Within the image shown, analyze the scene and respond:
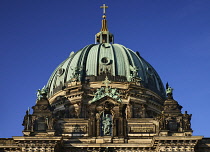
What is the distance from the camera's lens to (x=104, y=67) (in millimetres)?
74250

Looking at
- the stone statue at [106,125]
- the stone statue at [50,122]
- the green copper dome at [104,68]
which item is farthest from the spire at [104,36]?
the stone statue at [50,122]

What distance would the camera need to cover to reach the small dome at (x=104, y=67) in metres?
73.3

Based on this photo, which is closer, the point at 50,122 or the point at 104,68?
the point at 50,122

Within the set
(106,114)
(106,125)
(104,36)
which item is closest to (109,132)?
(106,125)

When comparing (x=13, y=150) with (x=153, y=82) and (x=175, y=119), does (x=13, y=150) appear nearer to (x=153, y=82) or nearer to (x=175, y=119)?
(x=175, y=119)

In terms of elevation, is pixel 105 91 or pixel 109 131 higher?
pixel 105 91

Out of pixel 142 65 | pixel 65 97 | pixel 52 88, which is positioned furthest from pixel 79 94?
pixel 142 65

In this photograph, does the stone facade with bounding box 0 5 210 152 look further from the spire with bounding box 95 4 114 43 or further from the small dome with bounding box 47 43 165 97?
the spire with bounding box 95 4 114 43

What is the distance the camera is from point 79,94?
69812mm

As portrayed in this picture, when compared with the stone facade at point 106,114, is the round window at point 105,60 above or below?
above

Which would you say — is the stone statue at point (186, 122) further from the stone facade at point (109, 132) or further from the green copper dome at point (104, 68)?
the green copper dome at point (104, 68)

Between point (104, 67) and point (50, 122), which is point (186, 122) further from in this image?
point (104, 67)

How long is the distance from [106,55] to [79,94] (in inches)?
375

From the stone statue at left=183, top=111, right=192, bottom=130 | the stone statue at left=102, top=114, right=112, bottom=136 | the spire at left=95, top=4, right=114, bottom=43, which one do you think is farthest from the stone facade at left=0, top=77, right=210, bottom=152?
the spire at left=95, top=4, right=114, bottom=43
